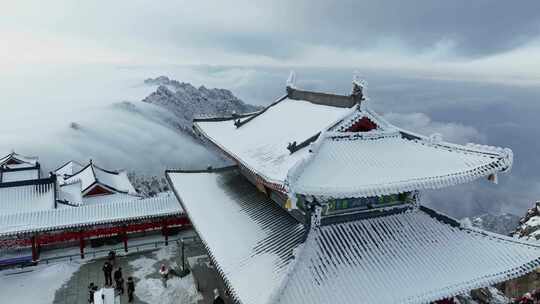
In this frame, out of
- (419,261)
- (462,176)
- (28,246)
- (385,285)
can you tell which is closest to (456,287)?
(419,261)

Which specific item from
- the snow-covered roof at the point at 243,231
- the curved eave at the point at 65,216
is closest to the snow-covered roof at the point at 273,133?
the snow-covered roof at the point at 243,231

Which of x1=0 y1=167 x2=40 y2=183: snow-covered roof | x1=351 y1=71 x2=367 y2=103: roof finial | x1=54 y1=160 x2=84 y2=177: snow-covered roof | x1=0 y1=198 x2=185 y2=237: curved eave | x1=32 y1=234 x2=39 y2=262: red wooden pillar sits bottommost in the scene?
x1=32 y1=234 x2=39 y2=262: red wooden pillar

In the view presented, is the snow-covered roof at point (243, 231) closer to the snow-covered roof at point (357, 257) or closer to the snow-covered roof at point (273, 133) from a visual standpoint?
the snow-covered roof at point (357, 257)

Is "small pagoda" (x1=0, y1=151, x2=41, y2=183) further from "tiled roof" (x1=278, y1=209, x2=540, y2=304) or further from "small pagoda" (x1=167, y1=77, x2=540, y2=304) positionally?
"tiled roof" (x1=278, y1=209, x2=540, y2=304)

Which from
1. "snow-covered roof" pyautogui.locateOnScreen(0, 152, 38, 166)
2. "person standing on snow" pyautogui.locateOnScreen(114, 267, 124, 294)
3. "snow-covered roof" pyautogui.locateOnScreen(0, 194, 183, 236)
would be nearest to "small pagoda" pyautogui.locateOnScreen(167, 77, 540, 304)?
"person standing on snow" pyautogui.locateOnScreen(114, 267, 124, 294)

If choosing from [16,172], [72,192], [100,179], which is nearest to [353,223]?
[72,192]

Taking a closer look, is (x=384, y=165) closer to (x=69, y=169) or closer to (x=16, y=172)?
(x=16, y=172)
